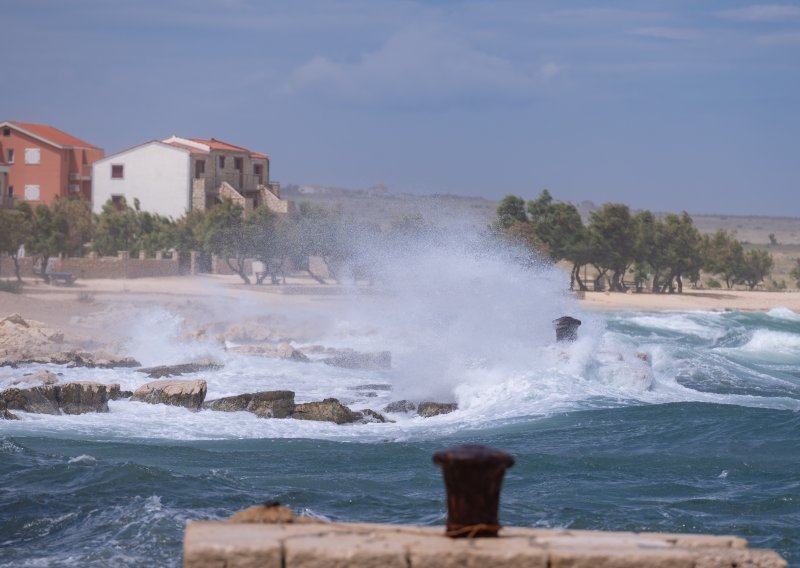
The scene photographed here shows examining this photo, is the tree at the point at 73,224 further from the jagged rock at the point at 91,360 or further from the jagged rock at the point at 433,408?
the jagged rock at the point at 433,408

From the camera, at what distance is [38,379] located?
20.5 meters

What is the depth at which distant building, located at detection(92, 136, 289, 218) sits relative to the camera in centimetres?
6022

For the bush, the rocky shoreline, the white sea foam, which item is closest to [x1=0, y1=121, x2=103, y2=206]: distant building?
the bush

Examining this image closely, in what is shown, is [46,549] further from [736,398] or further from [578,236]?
[578,236]

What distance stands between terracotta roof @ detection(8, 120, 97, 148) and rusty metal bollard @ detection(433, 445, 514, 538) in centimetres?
5943

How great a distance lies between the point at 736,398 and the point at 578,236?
122 ft

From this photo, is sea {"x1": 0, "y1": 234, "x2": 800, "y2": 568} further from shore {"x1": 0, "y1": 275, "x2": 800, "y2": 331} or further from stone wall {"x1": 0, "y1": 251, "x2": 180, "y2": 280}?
stone wall {"x1": 0, "y1": 251, "x2": 180, "y2": 280}

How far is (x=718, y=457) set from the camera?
50.0 feet

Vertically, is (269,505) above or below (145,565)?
above

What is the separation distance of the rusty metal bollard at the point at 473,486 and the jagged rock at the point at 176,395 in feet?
43.2

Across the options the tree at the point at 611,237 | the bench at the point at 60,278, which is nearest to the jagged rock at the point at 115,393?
the bench at the point at 60,278

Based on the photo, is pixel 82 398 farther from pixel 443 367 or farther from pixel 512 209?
pixel 512 209

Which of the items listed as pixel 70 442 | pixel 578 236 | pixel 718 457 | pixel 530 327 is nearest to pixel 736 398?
pixel 530 327

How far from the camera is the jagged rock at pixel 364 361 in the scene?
89.1 feet
